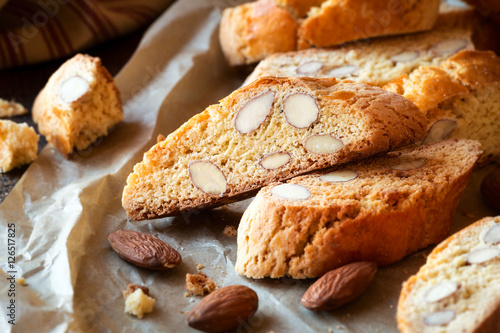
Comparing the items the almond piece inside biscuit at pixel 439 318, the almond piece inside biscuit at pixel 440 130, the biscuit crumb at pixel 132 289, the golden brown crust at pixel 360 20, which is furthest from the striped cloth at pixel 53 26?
the almond piece inside biscuit at pixel 439 318

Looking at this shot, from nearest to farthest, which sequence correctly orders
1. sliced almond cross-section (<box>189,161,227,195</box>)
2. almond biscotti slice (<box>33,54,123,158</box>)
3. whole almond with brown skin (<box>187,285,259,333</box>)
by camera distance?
whole almond with brown skin (<box>187,285,259,333</box>) < sliced almond cross-section (<box>189,161,227,195</box>) < almond biscotti slice (<box>33,54,123,158</box>)

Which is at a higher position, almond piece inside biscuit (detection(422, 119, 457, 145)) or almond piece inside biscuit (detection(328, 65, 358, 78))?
almond piece inside biscuit (detection(328, 65, 358, 78))

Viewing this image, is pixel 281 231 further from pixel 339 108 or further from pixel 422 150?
pixel 422 150

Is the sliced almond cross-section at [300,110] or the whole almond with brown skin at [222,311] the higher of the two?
the sliced almond cross-section at [300,110]

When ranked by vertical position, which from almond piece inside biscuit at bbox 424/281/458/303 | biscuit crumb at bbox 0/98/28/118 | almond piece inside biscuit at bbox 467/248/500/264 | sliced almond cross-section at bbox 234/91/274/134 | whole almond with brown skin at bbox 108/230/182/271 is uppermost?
sliced almond cross-section at bbox 234/91/274/134

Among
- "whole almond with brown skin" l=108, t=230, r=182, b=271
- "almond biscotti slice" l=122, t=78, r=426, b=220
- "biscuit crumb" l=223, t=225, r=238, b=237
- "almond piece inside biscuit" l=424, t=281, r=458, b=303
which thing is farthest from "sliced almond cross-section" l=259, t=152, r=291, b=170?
"almond piece inside biscuit" l=424, t=281, r=458, b=303

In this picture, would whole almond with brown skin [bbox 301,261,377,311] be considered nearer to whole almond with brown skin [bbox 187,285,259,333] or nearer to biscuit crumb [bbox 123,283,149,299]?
whole almond with brown skin [bbox 187,285,259,333]

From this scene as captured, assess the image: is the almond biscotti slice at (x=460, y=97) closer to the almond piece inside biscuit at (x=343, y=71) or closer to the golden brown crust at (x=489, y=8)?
the almond piece inside biscuit at (x=343, y=71)
